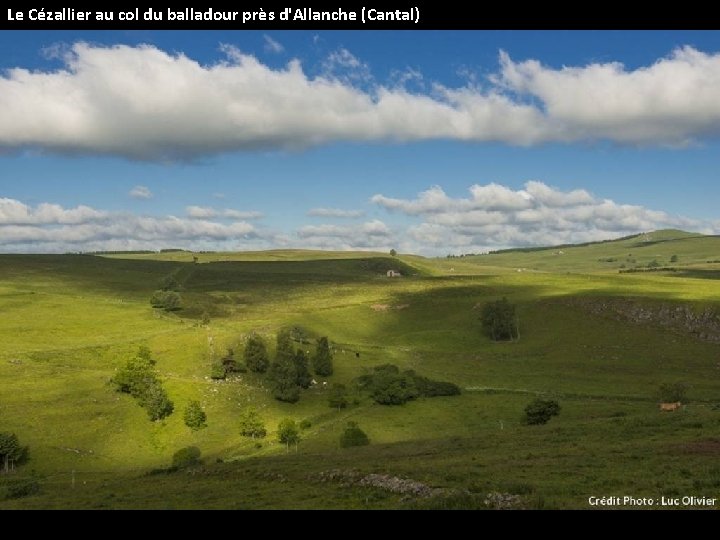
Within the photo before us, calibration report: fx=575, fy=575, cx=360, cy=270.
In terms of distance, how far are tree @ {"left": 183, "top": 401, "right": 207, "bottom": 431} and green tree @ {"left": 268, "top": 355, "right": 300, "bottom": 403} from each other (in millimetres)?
15055

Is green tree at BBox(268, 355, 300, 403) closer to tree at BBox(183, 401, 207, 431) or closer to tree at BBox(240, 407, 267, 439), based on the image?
tree at BBox(183, 401, 207, 431)

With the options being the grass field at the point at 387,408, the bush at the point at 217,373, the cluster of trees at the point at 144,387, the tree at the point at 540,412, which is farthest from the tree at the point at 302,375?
the tree at the point at 540,412

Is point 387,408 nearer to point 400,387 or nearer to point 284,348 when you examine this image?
point 400,387

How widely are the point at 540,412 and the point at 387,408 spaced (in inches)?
976

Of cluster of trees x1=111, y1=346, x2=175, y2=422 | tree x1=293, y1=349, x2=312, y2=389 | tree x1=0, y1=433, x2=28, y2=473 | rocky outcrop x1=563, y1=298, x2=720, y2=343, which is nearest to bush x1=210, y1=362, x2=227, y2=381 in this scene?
cluster of trees x1=111, y1=346, x2=175, y2=422

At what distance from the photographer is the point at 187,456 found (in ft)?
228

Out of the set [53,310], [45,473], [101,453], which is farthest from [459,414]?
[53,310]

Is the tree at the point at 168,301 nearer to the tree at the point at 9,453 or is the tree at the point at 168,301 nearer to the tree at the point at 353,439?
the tree at the point at 9,453

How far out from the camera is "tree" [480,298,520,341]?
14850 cm

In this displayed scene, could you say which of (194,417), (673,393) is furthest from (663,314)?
(194,417)

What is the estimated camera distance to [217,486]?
43062 millimetres

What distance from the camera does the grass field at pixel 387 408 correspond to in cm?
3691

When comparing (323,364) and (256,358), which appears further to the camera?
(323,364)

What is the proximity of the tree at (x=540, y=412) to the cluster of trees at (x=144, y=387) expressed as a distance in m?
52.6
